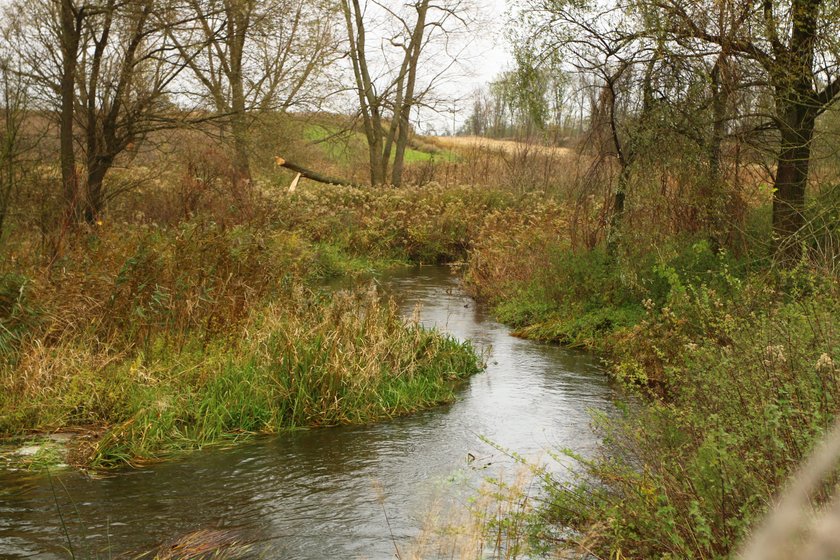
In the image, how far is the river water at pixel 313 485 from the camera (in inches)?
214

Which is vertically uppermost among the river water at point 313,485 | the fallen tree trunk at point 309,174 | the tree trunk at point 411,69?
the tree trunk at point 411,69

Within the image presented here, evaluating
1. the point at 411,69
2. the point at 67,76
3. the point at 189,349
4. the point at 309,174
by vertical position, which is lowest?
the point at 189,349

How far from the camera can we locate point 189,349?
9000 millimetres

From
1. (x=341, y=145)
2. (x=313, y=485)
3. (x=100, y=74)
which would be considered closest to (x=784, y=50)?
(x=313, y=485)

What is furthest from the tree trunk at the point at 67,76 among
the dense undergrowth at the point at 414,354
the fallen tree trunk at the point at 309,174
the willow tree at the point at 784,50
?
the fallen tree trunk at the point at 309,174

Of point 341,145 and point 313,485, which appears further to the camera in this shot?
point 341,145

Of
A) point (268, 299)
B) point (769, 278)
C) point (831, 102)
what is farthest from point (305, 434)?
point (831, 102)

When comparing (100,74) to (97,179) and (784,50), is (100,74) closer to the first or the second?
(97,179)

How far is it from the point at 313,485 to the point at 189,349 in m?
3.06

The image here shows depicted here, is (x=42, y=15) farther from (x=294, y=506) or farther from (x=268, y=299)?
(x=294, y=506)

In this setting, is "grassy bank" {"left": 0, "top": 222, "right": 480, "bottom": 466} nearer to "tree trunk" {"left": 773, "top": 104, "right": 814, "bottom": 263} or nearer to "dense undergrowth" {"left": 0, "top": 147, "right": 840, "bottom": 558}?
"dense undergrowth" {"left": 0, "top": 147, "right": 840, "bottom": 558}

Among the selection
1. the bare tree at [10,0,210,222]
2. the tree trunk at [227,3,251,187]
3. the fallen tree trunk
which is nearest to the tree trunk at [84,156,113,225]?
the bare tree at [10,0,210,222]

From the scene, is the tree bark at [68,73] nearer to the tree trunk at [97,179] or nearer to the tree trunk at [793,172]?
the tree trunk at [97,179]

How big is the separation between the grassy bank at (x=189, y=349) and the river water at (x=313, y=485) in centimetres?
38
